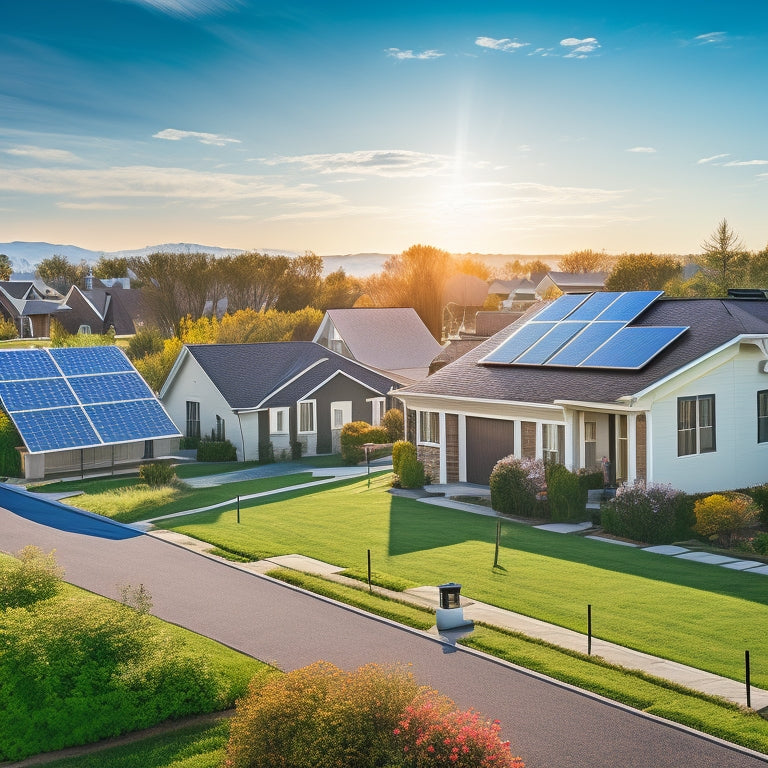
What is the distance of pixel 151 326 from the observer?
247 feet

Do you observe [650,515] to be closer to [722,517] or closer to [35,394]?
[722,517]

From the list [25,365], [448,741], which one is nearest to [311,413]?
[25,365]

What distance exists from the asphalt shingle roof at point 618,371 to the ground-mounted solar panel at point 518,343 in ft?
1.15

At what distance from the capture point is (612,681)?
44.4ft

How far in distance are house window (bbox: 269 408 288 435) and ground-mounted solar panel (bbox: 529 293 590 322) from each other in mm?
13916

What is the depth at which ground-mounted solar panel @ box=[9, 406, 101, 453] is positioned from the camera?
35.5 metres

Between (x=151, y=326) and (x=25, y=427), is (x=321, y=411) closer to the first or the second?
(x=25, y=427)

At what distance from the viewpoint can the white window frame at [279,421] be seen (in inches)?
1715

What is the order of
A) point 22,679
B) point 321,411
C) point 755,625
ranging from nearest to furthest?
point 22,679 < point 755,625 < point 321,411

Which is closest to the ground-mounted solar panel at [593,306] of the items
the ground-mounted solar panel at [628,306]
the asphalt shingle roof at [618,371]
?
the ground-mounted solar panel at [628,306]

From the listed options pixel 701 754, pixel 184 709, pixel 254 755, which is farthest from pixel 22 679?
pixel 701 754

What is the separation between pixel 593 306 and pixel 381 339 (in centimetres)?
2735

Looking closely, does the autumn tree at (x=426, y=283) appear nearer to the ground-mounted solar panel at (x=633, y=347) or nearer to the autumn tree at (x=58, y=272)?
the ground-mounted solar panel at (x=633, y=347)

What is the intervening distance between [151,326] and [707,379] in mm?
55483
